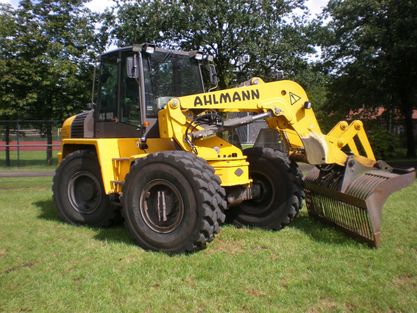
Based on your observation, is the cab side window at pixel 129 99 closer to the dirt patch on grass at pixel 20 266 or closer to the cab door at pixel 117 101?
the cab door at pixel 117 101

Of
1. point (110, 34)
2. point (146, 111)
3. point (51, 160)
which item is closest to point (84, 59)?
point (110, 34)

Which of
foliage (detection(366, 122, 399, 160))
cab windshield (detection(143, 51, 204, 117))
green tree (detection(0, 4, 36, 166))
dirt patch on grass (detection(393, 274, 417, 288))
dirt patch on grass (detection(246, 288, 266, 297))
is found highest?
green tree (detection(0, 4, 36, 166))

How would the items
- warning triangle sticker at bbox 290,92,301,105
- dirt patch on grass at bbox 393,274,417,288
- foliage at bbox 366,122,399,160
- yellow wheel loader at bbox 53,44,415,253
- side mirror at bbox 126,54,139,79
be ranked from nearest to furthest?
dirt patch on grass at bbox 393,274,417,288 → yellow wheel loader at bbox 53,44,415,253 → side mirror at bbox 126,54,139,79 → warning triangle sticker at bbox 290,92,301,105 → foliage at bbox 366,122,399,160

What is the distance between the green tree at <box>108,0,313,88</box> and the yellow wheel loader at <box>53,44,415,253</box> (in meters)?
11.8

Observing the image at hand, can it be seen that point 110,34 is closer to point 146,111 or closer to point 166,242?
point 146,111

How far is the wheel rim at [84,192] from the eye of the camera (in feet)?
23.5

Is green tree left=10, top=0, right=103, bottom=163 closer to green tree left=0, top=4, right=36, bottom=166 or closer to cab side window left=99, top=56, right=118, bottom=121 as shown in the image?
green tree left=0, top=4, right=36, bottom=166

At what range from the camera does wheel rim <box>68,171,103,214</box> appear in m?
7.15

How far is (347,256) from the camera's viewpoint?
5.28 metres

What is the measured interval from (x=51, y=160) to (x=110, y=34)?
642 cm

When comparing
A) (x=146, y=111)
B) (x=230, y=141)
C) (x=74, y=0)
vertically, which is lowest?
(x=230, y=141)

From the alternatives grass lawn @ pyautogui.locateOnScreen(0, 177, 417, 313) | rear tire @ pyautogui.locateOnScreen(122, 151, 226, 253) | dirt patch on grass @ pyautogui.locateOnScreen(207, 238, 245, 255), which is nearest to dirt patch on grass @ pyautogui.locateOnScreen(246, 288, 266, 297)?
grass lawn @ pyautogui.locateOnScreen(0, 177, 417, 313)

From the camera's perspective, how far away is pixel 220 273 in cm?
482

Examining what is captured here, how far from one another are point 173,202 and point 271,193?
70.6 inches
